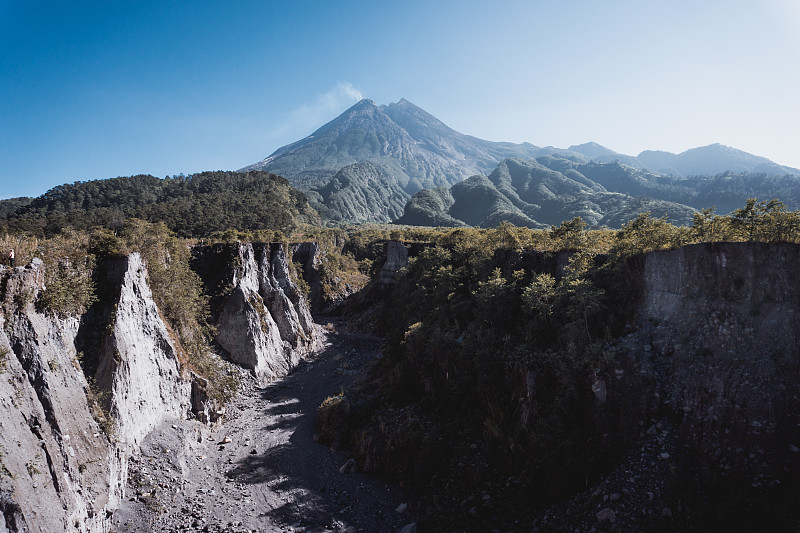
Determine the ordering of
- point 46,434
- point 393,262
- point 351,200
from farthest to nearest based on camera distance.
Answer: point 351,200 → point 393,262 → point 46,434

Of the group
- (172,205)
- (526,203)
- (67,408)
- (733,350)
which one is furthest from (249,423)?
(526,203)

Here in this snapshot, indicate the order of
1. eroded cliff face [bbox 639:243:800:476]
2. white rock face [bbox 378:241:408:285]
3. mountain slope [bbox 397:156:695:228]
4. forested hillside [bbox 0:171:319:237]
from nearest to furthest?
eroded cliff face [bbox 639:243:800:476], forested hillside [bbox 0:171:319:237], white rock face [bbox 378:241:408:285], mountain slope [bbox 397:156:695:228]

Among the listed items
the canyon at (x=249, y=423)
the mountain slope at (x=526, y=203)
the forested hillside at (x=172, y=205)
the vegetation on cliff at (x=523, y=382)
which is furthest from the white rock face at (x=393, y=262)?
the mountain slope at (x=526, y=203)

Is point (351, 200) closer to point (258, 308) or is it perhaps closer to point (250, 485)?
point (258, 308)

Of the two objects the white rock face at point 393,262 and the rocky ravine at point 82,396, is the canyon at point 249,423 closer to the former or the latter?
the rocky ravine at point 82,396

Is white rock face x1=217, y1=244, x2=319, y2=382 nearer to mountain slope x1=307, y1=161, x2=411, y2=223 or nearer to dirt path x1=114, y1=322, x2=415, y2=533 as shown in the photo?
dirt path x1=114, y1=322, x2=415, y2=533

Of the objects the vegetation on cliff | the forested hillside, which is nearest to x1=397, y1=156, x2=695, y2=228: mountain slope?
the forested hillside

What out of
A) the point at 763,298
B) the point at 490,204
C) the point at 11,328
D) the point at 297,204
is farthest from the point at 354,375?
the point at 490,204
